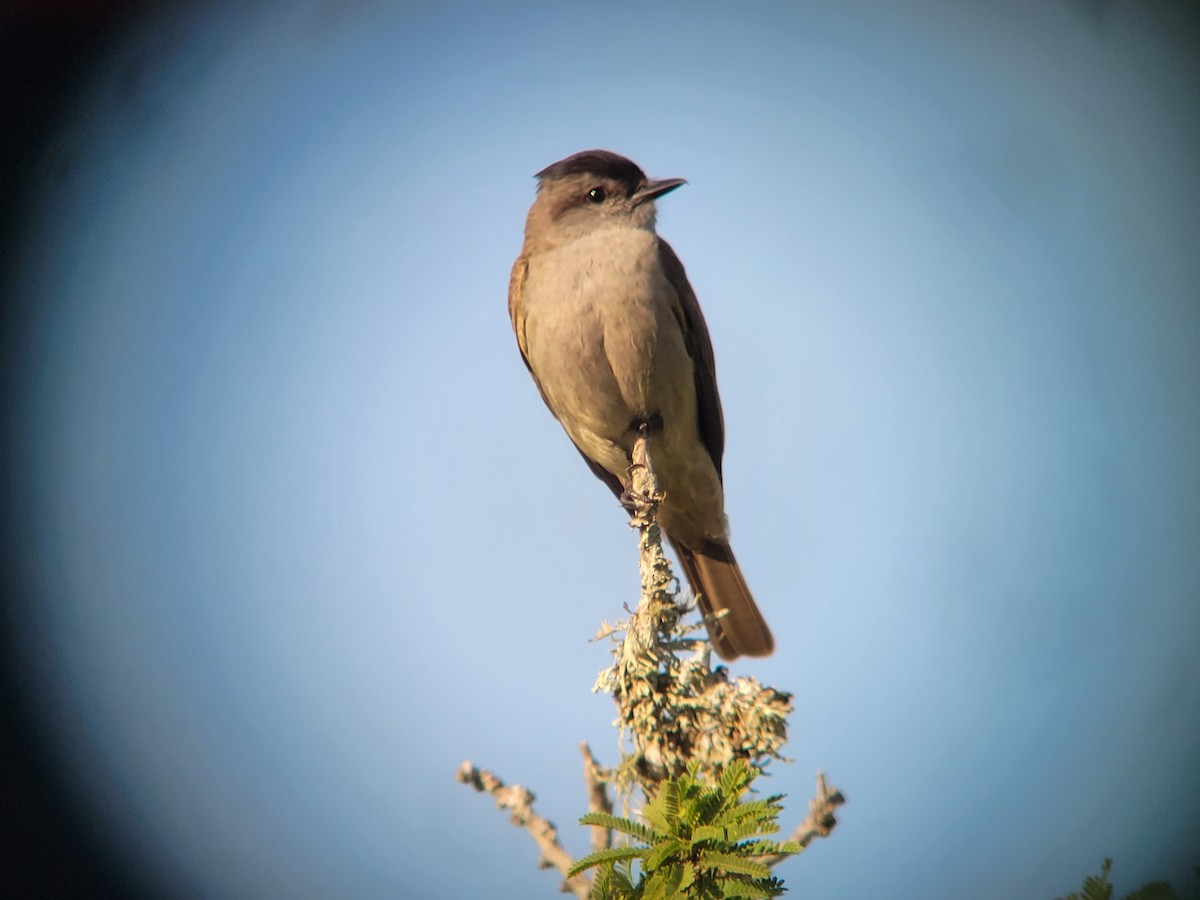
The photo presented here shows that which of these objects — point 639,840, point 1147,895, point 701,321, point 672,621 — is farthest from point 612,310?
point 1147,895

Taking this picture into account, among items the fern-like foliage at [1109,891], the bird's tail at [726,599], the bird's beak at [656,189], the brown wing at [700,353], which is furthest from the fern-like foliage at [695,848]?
the bird's beak at [656,189]

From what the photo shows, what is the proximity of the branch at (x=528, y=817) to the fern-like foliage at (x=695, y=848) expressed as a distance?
14.4 inches

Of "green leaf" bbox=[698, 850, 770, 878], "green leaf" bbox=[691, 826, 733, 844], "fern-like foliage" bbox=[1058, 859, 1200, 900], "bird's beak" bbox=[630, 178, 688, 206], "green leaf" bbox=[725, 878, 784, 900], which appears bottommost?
"fern-like foliage" bbox=[1058, 859, 1200, 900]

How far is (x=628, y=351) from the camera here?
15.2 feet

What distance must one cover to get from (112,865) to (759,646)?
9.90ft

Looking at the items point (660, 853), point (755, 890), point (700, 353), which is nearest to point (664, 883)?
point (660, 853)

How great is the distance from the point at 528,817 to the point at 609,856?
1.84 ft

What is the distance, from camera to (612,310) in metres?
4.62

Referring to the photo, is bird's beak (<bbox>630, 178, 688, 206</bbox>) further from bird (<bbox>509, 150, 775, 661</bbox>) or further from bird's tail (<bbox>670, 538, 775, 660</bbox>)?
bird's tail (<bbox>670, 538, 775, 660</bbox>)

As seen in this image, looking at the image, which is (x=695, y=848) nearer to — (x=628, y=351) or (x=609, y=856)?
(x=609, y=856)

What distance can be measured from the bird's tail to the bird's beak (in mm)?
1767

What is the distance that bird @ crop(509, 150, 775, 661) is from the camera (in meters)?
4.66

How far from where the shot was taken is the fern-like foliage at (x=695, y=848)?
6.96ft

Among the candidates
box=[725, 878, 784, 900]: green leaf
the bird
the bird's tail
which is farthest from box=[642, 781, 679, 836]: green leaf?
the bird's tail
